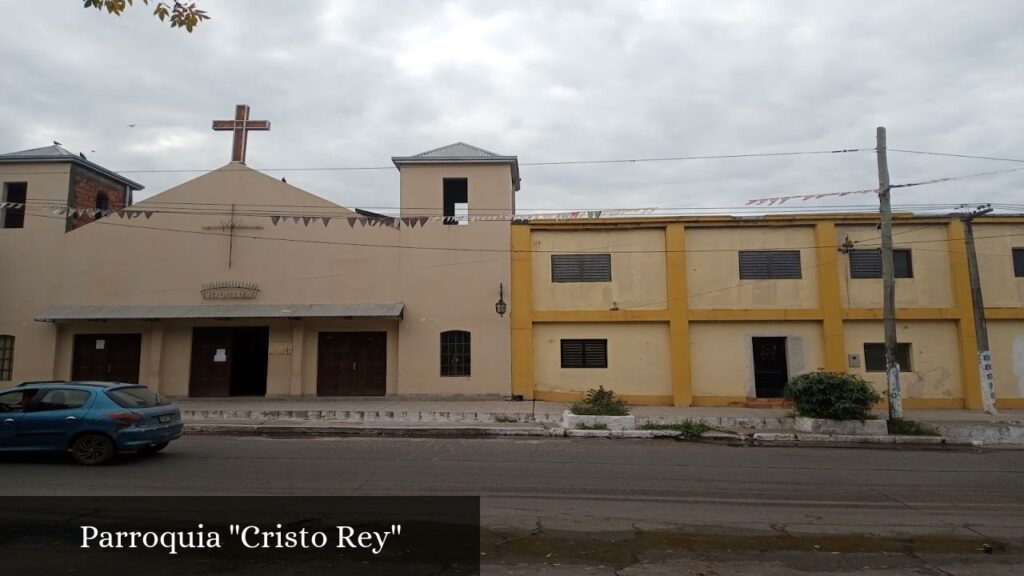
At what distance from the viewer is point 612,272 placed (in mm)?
20453

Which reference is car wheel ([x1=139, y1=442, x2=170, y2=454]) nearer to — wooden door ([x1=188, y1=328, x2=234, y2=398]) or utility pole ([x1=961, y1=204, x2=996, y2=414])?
wooden door ([x1=188, y1=328, x2=234, y2=398])

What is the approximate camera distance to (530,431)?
14.5 m

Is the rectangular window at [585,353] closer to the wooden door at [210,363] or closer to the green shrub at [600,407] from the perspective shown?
the green shrub at [600,407]

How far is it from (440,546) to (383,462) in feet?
16.5

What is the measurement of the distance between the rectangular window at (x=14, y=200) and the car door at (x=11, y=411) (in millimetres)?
12855

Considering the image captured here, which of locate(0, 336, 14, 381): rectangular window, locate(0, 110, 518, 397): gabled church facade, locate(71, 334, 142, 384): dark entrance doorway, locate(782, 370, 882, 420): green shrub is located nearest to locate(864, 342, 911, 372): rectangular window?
locate(782, 370, 882, 420): green shrub

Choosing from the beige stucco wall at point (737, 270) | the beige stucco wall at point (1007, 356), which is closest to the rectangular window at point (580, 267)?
the beige stucco wall at point (737, 270)

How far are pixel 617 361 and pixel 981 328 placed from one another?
968 cm

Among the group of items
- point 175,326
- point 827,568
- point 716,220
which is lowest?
point 827,568

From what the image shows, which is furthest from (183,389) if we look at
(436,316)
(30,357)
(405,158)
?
(405,158)

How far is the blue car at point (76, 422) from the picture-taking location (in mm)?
10422

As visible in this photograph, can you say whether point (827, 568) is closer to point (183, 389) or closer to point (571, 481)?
point (571, 481)

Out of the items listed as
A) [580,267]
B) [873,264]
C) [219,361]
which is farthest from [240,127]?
[873,264]

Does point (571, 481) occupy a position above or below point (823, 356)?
below
